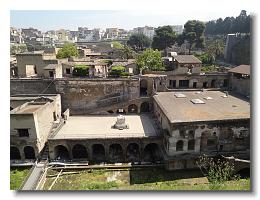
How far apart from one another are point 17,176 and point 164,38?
74.0 m

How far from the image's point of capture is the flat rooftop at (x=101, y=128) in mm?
34531

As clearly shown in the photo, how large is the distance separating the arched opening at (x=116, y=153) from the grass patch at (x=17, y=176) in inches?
410

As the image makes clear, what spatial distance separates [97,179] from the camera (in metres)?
30.2

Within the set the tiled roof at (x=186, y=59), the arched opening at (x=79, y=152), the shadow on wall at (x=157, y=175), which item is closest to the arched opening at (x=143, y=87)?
the tiled roof at (x=186, y=59)

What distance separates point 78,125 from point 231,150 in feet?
70.3

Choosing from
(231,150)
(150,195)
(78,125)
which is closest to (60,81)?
(78,125)

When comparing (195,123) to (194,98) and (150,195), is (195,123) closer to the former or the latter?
(194,98)

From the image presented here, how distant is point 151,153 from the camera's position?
35469 mm

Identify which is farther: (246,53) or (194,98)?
(246,53)

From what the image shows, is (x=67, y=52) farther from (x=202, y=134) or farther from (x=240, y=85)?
(x=202, y=134)

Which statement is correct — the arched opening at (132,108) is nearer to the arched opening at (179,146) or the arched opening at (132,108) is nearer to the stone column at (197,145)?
the arched opening at (179,146)

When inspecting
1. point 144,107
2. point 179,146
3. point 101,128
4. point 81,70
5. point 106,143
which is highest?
point 81,70

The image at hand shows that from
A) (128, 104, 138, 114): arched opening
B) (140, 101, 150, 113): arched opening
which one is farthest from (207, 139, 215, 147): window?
(128, 104, 138, 114): arched opening

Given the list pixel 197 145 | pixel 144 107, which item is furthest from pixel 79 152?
pixel 144 107
